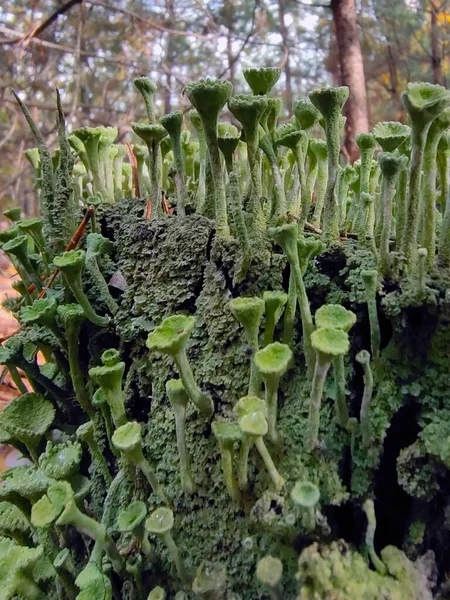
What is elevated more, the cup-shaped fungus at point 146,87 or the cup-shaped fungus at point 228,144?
the cup-shaped fungus at point 146,87

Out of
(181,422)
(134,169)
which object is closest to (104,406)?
(181,422)

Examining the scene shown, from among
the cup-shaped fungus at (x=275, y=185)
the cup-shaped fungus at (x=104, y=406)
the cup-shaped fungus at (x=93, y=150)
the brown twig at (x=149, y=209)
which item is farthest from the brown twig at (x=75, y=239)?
the cup-shaped fungus at (x=275, y=185)

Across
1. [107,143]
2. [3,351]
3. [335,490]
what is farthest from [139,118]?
[335,490]

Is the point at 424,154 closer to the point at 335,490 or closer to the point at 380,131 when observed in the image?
the point at 380,131

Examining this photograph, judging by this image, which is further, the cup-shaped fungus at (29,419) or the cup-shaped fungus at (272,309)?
the cup-shaped fungus at (29,419)

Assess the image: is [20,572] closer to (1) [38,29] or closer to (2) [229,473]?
Result: (2) [229,473]

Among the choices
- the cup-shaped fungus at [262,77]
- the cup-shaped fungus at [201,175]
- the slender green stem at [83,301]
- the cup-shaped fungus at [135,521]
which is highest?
the cup-shaped fungus at [262,77]

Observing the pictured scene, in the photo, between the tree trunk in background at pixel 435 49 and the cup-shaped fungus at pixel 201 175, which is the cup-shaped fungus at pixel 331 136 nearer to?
the cup-shaped fungus at pixel 201 175
